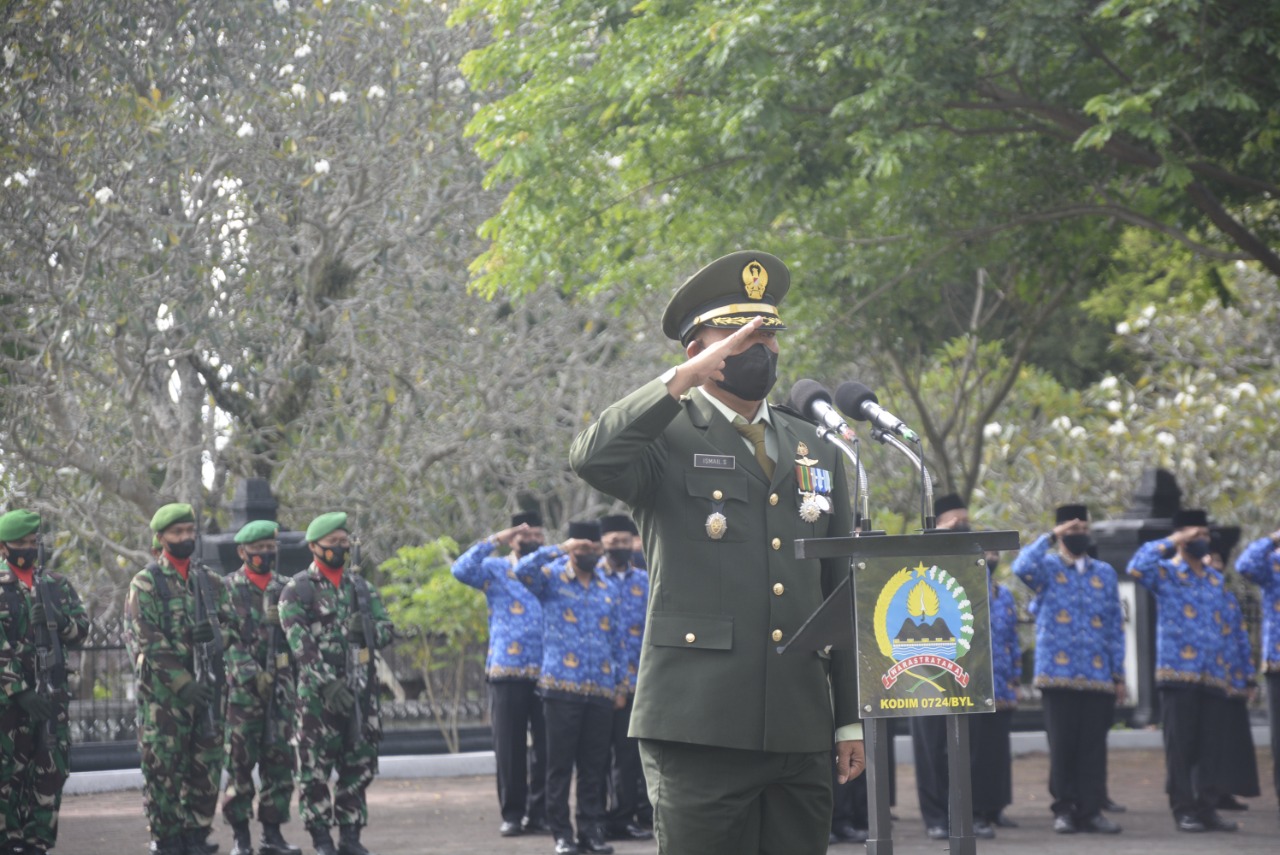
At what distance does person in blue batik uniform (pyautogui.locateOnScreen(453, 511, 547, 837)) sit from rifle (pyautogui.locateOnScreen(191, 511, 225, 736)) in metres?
1.81

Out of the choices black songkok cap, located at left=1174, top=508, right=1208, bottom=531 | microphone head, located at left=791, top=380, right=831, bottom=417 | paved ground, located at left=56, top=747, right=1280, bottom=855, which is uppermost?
black songkok cap, located at left=1174, top=508, right=1208, bottom=531

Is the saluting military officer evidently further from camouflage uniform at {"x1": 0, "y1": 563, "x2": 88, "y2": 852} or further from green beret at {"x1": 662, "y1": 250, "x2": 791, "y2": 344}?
camouflage uniform at {"x1": 0, "y1": 563, "x2": 88, "y2": 852}

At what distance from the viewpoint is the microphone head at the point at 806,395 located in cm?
472

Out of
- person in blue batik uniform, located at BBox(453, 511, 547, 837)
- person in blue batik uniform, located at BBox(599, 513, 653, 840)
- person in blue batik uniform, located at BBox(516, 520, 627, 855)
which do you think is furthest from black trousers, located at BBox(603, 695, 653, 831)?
person in blue batik uniform, located at BBox(453, 511, 547, 837)

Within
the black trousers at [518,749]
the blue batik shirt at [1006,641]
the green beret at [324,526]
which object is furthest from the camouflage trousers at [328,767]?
the blue batik shirt at [1006,641]

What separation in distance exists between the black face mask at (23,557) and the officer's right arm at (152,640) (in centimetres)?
64

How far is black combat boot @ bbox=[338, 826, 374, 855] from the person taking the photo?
966 centimetres

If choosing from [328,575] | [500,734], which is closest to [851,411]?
[328,575]

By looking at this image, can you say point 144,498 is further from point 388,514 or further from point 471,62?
point 471,62

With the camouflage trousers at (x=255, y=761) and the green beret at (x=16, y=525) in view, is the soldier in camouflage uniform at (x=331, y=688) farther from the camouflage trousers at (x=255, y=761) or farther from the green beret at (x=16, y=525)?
the green beret at (x=16, y=525)

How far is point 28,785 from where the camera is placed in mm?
9383

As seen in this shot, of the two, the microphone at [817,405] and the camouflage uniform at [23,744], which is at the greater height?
the microphone at [817,405]

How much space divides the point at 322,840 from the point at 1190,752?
6025mm

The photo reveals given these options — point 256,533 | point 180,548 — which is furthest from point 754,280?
point 256,533
